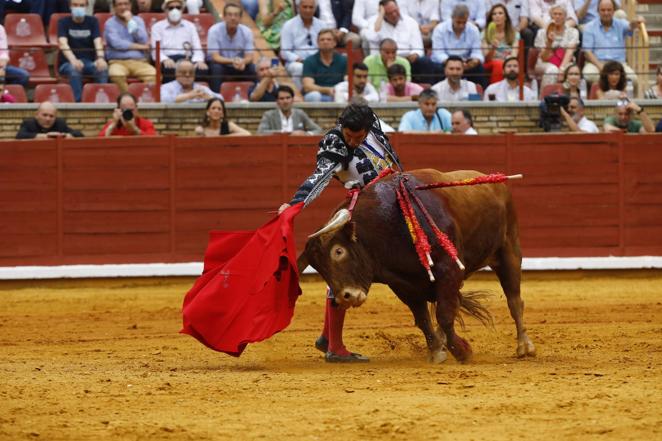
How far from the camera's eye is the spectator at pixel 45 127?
1272 centimetres

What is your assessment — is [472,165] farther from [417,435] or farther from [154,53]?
[417,435]

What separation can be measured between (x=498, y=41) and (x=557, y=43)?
615mm

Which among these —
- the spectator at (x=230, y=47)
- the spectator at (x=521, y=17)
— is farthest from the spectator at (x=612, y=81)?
the spectator at (x=230, y=47)

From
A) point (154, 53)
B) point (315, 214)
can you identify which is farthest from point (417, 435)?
point (154, 53)

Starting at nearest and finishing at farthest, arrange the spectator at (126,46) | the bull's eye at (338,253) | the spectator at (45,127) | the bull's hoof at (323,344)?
the bull's eye at (338,253)
the bull's hoof at (323,344)
the spectator at (45,127)
the spectator at (126,46)

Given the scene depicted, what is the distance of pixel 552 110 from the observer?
13516 millimetres

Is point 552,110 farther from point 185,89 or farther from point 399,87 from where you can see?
point 185,89

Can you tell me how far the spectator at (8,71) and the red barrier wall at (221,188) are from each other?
103 centimetres

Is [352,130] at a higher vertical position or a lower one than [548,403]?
higher

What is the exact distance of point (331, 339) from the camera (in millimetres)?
7793

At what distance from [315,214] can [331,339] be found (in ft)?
17.1

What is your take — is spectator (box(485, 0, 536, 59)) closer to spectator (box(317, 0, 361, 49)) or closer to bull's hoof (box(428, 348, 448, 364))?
spectator (box(317, 0, 361, 49))

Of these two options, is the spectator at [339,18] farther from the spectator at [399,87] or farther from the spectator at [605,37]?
the spectator at [605,37]

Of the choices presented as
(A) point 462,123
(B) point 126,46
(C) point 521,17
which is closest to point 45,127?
(B) point 126,46
